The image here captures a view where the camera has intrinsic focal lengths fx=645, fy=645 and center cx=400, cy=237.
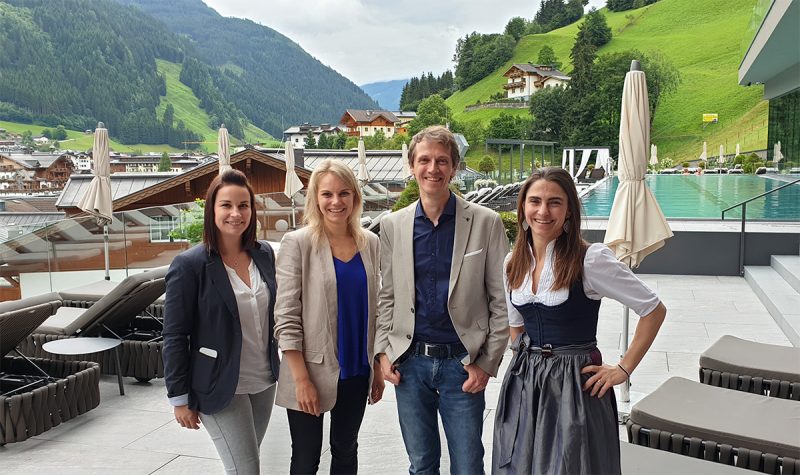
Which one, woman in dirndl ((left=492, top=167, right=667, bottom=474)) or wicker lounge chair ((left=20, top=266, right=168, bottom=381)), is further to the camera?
wicker lounge chair ((left=20, top=266, right=168, bottom=381))

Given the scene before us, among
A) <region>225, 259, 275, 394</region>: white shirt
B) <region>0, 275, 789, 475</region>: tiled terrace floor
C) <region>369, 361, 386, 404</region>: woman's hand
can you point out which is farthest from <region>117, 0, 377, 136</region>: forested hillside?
<region>369, 361, 386, 404</region>: woman's hand

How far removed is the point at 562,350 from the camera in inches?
80.3

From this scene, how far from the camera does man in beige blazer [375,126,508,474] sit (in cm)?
228

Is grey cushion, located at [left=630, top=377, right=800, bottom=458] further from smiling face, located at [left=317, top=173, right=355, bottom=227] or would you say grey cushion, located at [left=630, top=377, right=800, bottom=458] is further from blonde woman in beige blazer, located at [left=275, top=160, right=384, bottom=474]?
smiling face, located at [left=317, top=173, right=355, bottom=227]

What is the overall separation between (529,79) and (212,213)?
8931cm

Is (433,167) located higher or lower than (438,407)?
higher

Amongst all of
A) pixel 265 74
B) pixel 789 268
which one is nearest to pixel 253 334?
pixel 789 268

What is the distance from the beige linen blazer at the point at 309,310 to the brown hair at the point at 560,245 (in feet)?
2.15

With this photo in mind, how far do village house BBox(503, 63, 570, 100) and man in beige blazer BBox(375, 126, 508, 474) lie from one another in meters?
85.2

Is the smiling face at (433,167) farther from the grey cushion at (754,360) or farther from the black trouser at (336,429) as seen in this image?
the grey cushion at (754,360)

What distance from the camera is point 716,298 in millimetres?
7871

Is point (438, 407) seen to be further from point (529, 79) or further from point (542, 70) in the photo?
point (542, 70)

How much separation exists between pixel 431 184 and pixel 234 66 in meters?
149

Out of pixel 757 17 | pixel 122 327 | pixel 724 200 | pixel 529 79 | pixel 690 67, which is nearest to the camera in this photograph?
pixel 122 327
